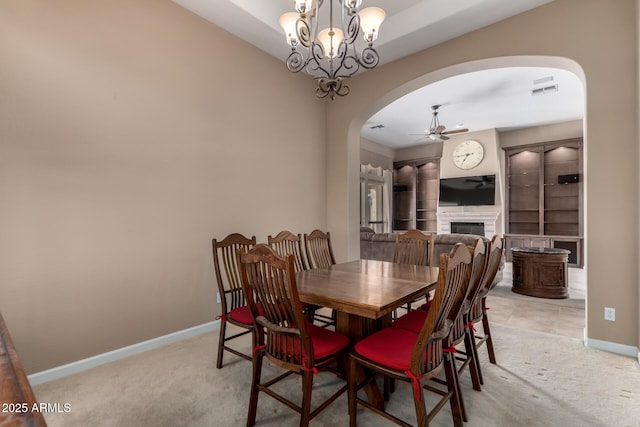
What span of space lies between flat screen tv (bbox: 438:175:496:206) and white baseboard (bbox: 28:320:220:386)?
→ 683 centimetres

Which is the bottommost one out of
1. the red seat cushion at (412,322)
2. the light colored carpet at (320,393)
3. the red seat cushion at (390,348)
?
the light colored carpet at (320,393)

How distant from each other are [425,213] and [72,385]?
8.54 metres

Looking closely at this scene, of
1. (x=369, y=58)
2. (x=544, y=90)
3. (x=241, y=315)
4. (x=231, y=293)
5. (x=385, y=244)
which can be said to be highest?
(x=544, y=90)

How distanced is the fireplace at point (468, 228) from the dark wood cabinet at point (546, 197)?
587mm

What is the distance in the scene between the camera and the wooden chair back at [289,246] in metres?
2.84

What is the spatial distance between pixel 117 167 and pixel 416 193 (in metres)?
7.99

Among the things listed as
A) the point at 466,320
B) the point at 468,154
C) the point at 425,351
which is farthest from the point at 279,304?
the point at 468,154

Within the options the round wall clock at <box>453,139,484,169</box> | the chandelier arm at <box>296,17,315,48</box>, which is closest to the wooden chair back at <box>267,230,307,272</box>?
the chandelier arm at <box>296,17,315,48</box>

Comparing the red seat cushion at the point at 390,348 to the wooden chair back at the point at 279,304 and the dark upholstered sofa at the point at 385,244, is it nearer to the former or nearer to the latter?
the wooden chair back at the point at 279,304

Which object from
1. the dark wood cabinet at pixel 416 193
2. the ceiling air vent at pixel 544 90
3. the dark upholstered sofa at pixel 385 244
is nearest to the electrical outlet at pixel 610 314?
the dark upholstered sofa at pixel 385 244

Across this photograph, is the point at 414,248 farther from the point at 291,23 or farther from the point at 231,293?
the point at 291,23

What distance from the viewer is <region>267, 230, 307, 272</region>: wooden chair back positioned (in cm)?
284

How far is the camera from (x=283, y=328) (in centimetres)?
157

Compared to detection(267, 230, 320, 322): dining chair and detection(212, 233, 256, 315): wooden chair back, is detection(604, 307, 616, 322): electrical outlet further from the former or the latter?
detection(212, 233, 256, 315): wooden chair back
